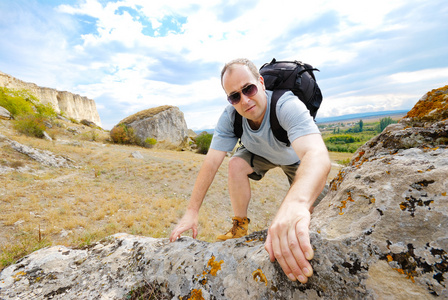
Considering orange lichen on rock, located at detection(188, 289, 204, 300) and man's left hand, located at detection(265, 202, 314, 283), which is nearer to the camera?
man's left hand, located at detection(265, 202, 314, 283)

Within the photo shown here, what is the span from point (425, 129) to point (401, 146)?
8.7 inches

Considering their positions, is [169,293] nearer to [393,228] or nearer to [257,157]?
[393,228]

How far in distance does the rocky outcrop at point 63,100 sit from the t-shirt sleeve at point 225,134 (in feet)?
204

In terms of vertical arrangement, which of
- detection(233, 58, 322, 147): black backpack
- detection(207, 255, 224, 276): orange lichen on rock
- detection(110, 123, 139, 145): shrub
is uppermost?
detection(110, 123, 139, 145): shrub

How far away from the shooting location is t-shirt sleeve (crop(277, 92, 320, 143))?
2033 mm

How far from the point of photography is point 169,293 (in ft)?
5.56

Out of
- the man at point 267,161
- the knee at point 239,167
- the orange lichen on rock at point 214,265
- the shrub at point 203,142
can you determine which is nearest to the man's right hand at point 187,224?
the man at point 267,161

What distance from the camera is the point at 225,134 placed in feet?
9.73

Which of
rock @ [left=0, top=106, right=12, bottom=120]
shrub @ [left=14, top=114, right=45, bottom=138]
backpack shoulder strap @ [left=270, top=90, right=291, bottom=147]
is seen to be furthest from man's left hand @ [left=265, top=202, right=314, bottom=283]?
rock @ [left=0, top=106, right=12, bottom=120]

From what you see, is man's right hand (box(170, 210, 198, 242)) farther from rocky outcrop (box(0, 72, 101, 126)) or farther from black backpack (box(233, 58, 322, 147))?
rocky outcrop (box(0, 72, 101, 126))

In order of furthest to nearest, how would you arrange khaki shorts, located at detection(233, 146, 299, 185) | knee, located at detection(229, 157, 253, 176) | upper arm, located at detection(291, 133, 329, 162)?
khaki shorts, located at detection(233, 146, 299, 185)
knee, located at detection(229, 157, 253, 176)
upper arm, located at detection(291, 133, 329, 162)

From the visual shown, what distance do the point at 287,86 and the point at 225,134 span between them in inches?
42.9

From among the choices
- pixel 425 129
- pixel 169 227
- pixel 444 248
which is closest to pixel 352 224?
pixel 444 248

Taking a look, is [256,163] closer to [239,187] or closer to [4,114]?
[239,187]
